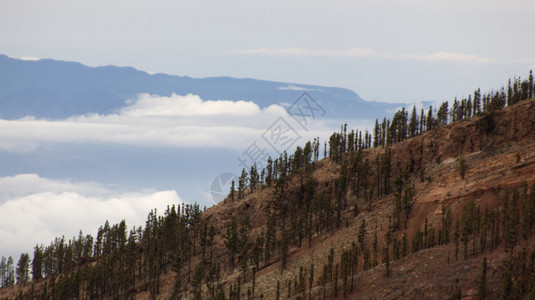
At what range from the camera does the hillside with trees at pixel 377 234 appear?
351 ft

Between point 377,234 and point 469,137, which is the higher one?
point 469,137

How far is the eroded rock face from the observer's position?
517 feet

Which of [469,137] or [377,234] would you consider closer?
[377,234]

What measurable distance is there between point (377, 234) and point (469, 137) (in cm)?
4736

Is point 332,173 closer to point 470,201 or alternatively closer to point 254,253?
point 254,253

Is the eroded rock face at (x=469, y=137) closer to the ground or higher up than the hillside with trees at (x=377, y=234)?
higher up

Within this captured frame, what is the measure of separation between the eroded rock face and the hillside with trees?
1.21 ft

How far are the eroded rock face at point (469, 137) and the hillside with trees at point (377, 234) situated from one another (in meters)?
0.37

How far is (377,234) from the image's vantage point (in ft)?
470

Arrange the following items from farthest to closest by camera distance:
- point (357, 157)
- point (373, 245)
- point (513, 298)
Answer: point (357, 157), point (373, 245), point (513, 298)

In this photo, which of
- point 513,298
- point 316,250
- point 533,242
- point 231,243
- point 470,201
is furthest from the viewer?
point 231,243

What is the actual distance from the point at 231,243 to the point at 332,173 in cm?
5012

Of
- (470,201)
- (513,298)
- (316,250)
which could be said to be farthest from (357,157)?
(513,298)

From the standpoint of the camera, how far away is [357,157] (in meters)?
187
